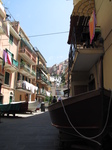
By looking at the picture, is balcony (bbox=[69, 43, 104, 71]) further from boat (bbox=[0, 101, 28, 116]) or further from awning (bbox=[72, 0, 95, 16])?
boat (bbox=[0, 101, 28, 116])

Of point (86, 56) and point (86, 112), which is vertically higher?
point (86, 56)

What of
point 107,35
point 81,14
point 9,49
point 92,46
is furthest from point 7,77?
point 107,35

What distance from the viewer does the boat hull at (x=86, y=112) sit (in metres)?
3.41

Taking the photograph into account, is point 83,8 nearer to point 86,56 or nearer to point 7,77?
point 86,56

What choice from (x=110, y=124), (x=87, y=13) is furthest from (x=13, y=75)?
(x=110, y=124)

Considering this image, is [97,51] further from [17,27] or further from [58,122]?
[17,27]

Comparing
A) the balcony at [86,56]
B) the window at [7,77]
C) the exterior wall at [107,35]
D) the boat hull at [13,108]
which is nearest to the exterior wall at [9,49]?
the window at [7,77]

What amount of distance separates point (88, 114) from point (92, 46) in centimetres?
413

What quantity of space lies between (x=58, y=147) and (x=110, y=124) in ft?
5.43

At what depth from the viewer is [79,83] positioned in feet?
32.4

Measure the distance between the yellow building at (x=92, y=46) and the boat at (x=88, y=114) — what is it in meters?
1.65

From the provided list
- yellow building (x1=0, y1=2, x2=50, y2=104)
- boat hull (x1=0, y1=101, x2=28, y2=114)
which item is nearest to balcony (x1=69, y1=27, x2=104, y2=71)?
boat hull (x1=0, y1=101, x2=28, y2=114)

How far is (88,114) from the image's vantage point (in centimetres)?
358

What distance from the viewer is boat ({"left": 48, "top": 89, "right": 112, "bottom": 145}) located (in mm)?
3412
